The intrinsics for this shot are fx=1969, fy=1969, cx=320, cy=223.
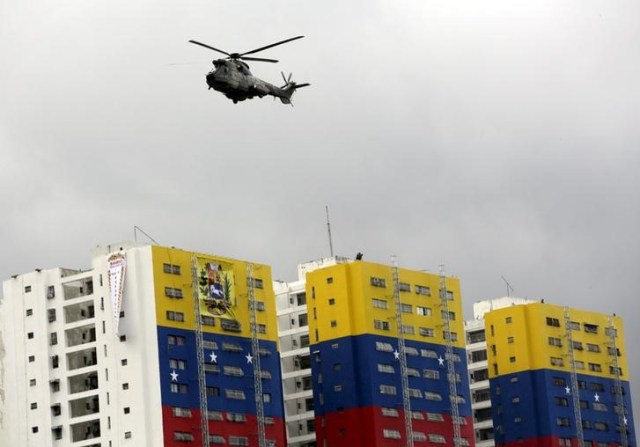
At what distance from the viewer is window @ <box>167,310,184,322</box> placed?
182875mm

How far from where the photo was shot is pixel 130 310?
182000 mm

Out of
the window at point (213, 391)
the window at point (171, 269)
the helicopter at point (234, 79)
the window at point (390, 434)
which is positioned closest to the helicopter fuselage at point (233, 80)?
the helicopter at point (234, 79)

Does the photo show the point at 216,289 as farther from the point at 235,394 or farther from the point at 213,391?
the point at 235,394

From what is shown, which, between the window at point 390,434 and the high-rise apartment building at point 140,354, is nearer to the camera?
the high-rise apartment building at point 140,354

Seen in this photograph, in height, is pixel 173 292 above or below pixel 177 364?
above

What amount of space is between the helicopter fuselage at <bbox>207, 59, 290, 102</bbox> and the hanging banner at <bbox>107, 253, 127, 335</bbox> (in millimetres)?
46723

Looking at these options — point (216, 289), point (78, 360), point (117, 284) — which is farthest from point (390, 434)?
point (117, 284)

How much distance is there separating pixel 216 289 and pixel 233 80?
5495cm

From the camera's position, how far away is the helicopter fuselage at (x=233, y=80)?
5310 inches

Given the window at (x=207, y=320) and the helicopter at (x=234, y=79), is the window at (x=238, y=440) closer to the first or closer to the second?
the window at (x=207, y=320)

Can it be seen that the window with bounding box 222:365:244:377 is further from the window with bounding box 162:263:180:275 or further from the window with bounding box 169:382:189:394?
the window with bounding box 162:263:180:275

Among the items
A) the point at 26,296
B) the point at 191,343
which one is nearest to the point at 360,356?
the point at 191,343

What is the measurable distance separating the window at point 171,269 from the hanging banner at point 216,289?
102 inches

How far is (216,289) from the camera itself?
617 ft
